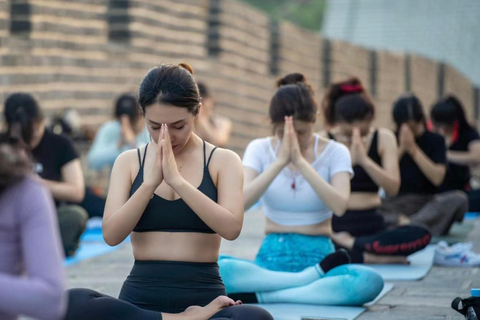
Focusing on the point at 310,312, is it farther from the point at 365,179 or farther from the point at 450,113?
the point at 450,113

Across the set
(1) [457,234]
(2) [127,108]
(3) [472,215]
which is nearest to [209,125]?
(2) [127,108]

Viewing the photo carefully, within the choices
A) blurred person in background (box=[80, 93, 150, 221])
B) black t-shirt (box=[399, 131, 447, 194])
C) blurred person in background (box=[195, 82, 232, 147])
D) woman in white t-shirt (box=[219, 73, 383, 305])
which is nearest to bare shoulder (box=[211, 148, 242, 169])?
woman in white t-shirt (box=[219, 73, 383, 305])

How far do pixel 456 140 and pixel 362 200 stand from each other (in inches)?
123

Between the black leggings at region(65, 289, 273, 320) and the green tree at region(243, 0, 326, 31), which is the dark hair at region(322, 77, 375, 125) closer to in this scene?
the black leggings at region(65, 289, 273, 320)

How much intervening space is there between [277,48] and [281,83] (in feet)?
41.0

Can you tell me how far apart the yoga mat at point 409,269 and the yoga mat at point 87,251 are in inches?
81.9

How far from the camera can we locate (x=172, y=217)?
11.3 ft

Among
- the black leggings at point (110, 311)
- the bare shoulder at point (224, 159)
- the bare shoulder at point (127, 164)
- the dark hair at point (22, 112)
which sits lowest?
the black leggings at point (110, 311)

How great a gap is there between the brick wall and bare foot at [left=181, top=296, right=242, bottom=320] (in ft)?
21.7

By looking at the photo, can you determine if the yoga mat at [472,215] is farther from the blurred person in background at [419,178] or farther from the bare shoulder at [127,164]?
the bare shoulder at [127,164]

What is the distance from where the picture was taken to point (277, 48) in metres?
17.6

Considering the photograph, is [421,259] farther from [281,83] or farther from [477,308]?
[477,308]

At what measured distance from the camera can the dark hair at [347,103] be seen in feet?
19.8

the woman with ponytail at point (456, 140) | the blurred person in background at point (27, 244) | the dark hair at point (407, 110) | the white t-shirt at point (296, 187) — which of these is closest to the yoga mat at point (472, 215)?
the woman with ponytail at point (456, 140)
